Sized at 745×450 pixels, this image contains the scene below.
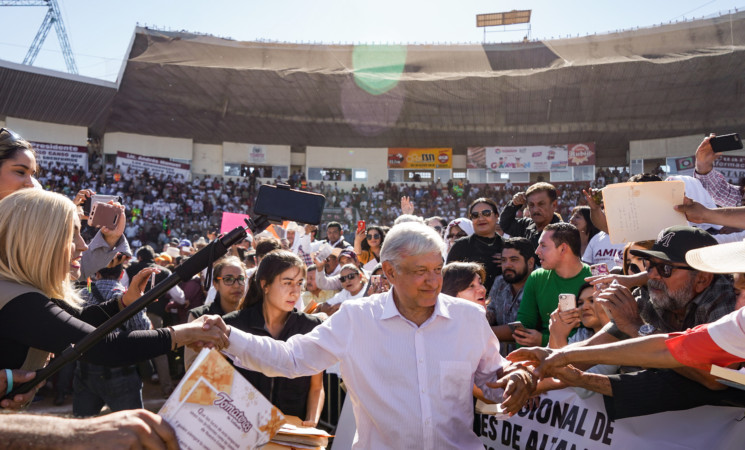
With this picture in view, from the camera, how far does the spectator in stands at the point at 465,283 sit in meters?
3.78

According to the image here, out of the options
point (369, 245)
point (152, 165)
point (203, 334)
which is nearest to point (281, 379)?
point (203, 334)

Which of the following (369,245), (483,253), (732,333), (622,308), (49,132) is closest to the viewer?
(732,333)

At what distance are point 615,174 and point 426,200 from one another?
11.2 m

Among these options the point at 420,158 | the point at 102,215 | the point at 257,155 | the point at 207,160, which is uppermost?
the point at 420,158

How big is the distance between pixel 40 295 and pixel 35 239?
22cm

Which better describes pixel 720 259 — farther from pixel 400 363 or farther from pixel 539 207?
pixel 539 207

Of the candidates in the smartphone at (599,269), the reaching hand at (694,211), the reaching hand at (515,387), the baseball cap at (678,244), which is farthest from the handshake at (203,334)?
the smartphone at (599,269)

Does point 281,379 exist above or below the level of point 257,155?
below

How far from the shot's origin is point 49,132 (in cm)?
3094

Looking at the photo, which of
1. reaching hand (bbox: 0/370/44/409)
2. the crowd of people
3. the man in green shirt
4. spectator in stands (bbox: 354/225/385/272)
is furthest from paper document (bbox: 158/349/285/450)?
spectator in stands (bbox: 354/225/385/272)

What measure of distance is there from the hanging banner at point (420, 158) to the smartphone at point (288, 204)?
3460 cm

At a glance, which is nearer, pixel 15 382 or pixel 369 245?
pixel 15 382

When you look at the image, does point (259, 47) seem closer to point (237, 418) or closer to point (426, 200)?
point (426, 200)

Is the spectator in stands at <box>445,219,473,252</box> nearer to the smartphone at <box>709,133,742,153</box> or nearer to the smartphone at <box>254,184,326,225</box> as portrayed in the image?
the smartphone at <box>709,133,742,153</box>
